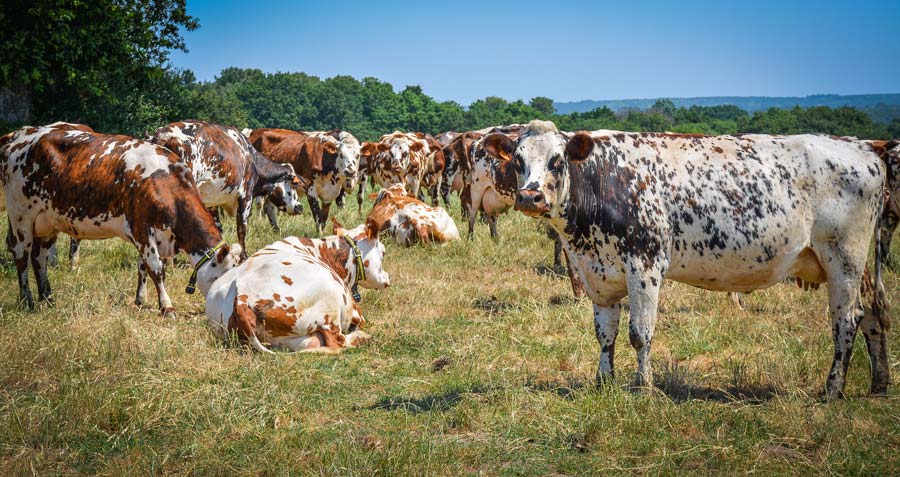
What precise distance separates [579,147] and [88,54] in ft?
57.0

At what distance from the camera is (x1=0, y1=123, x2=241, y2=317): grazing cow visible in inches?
341

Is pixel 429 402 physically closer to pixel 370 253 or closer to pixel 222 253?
pixel 370 253

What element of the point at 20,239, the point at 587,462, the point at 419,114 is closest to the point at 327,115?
the point at 419,114

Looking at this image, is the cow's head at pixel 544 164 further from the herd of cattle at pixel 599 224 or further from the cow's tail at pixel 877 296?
the cow's tail at pixel 877 296

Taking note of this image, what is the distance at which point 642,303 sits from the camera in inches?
232

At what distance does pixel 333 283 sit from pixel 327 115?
6509 cm

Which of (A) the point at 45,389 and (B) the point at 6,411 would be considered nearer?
(B) the point at 6,411

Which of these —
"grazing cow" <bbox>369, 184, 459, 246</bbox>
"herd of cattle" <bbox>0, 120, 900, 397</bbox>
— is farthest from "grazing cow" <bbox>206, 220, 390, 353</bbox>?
"grazing cow" <bbox>369, 184, 459, 246</bbox>

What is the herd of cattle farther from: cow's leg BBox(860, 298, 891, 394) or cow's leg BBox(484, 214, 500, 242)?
cow's leg BBox(484, 214, 500, 242)

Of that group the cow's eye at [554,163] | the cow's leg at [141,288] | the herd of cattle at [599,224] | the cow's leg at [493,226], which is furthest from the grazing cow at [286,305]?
the cow's leg at [493,226]

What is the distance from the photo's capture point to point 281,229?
1551 cm

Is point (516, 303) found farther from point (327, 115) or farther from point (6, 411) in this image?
point (327, 115)

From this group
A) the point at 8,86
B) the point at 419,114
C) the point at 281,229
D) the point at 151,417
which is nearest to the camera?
the point at 151,417

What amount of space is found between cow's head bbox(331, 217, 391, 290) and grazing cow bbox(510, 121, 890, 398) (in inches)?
129
